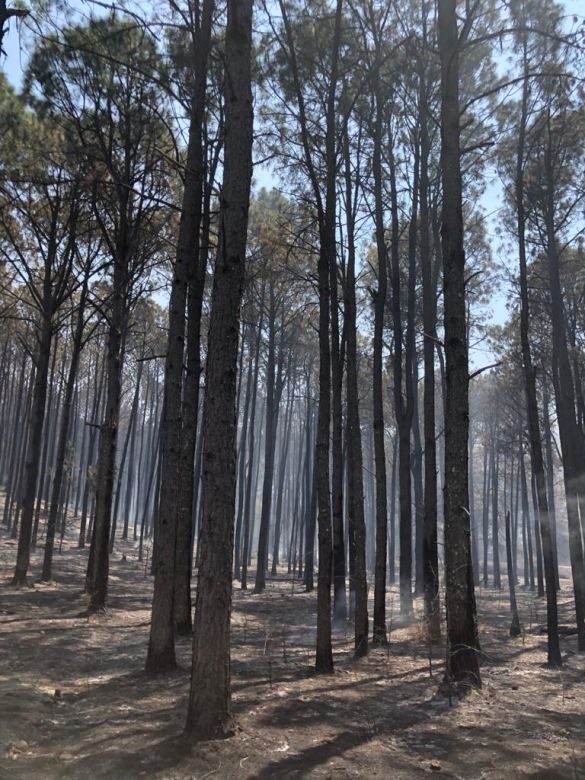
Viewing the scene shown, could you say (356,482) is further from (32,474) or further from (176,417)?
(32,474)

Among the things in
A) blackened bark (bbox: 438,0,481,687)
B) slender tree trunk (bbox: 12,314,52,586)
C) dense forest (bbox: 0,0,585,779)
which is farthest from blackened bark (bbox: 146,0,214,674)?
slender tree trunk (bbox: 12,314,52,586)

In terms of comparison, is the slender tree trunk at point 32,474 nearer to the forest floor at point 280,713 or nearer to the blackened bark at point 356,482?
the forest floor at point 280,713

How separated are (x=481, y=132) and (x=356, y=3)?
12.5 feet

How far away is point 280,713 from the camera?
527cm

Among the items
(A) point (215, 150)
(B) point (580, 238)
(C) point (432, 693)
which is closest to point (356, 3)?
(A) point (215, 150)

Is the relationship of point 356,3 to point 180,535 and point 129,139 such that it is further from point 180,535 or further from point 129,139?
point 180,535

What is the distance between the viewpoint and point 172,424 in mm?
7387

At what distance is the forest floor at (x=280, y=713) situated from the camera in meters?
4.09

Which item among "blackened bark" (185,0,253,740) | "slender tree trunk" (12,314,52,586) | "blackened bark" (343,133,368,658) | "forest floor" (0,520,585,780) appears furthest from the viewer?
"slender tree trunk" (12,314,52,586)

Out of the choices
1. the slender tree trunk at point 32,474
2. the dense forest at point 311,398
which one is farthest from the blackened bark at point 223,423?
the slender tree trunk at point 32,474

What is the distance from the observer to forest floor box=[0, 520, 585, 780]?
409cm

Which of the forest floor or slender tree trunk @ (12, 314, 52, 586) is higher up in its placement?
slender tree trunk @ (12, 314, 52, 586)

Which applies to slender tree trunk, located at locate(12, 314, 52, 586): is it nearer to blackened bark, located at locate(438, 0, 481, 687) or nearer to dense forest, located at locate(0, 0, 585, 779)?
dense forest, located at locate(0, 0, 585, 779)

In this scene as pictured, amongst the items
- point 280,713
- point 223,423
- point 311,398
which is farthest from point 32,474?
point 223,423
